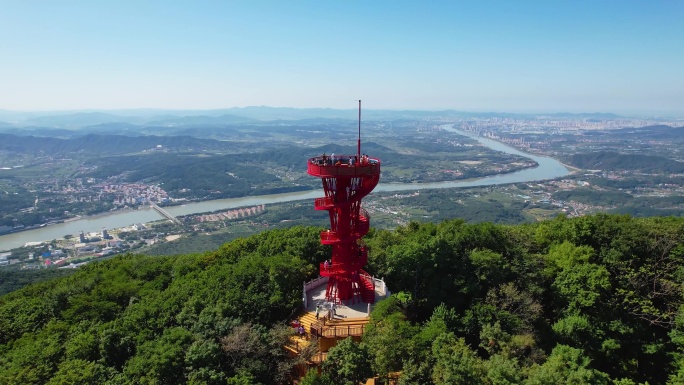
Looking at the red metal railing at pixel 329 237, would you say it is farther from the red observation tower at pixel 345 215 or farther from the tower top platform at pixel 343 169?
the tower top platform at pixel 343 169

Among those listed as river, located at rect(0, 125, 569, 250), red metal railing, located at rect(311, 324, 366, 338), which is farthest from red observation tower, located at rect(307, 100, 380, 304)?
river, located at rect(0, 125, 569, 250)

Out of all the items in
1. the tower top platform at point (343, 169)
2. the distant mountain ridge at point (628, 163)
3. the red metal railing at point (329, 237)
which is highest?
the tower top platform at point (343, 169)

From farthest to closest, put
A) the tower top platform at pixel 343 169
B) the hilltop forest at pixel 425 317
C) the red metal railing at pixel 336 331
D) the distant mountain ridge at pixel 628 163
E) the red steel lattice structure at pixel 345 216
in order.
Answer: the distant mountain ridge at pixel 628 163, the red steel lattice structure at pixel 345 216, the tower top platform at pixel 343 169, the red metal railing at pixel 336 331, the hilltop forest at pixel 425 317

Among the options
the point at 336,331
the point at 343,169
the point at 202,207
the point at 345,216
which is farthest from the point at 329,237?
the point at 202,207

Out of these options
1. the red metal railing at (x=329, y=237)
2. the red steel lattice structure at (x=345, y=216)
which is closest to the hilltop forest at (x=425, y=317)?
the red steel lattice structure at (x=345, y=216)

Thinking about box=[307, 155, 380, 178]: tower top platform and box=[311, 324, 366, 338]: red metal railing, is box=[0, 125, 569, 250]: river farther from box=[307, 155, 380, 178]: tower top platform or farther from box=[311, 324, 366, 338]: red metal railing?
box=[307, 155, 380, 178]: tower top platform

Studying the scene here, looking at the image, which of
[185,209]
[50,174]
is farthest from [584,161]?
[50,174]

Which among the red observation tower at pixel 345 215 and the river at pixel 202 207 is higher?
the red observation tower at pixel 345 215
